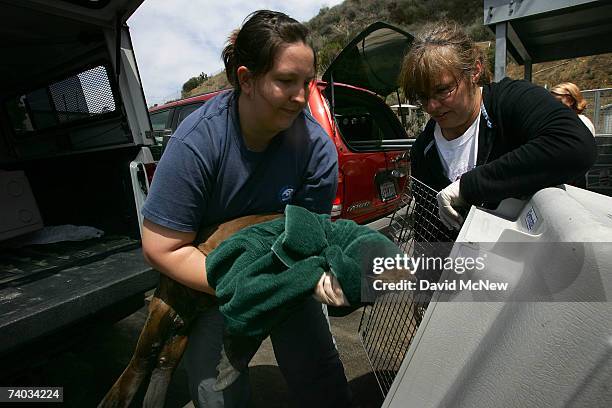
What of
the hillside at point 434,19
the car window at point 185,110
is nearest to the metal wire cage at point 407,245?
the car window at point 185,110

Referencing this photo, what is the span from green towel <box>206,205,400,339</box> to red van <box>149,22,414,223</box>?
1761mm

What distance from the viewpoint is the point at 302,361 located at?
5.25ft

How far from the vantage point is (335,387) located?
1.62m

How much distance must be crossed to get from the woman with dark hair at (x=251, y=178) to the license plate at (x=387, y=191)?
239 cm

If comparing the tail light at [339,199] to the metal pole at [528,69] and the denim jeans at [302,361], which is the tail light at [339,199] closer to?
the denim jeans at [302,361]

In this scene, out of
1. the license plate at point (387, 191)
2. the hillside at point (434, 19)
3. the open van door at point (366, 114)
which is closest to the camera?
the open van door at point (366, 114)

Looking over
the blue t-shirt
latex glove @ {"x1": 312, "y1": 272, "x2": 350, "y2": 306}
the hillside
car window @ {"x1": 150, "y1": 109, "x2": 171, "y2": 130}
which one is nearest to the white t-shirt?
the blue t-shirt

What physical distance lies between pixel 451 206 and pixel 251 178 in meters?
0.71

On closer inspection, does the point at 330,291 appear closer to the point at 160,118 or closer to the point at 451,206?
the point at 451,206

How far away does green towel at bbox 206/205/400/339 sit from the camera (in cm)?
95

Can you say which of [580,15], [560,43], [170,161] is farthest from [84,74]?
[560,43]

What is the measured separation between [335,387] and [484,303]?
103 cm

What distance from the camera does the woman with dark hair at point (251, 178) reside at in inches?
50.7

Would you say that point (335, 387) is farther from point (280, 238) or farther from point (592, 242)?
point (592, 242)
